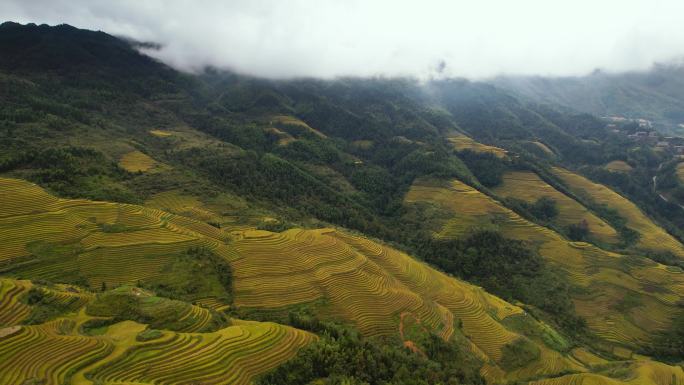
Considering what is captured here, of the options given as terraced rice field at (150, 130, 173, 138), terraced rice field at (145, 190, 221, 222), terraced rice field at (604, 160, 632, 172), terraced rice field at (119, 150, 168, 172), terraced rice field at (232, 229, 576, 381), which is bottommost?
terraced rice field at (232, 229, 576, 381)

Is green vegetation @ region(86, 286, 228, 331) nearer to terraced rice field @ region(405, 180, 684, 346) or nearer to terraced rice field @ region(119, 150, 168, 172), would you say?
terraced rice field @ region(119, 150, 168, 172)

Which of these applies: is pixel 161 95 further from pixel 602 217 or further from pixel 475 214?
pixel 602 217

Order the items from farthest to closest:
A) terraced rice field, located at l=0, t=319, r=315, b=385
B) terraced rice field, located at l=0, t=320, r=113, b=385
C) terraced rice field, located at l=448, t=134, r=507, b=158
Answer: terraced rice field, located at l=448, t=134, r=507, b=158, terraced rice field, located at l=0, t=319, r=315, b=385, terraced rice field, located at l=0, t=320, r=113, b=385

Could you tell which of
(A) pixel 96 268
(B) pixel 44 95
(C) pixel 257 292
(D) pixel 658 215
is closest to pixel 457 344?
(C) pixel 257 292

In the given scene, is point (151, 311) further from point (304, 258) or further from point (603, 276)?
point (603, 276)

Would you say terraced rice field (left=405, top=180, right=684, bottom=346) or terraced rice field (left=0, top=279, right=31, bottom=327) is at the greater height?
terraced rice field (left=0, top=279, right=31, bottom=327)

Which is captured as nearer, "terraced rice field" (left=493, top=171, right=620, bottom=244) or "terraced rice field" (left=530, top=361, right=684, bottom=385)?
"terraced rice field" (left=530, top=361, right=684, bottom=385)

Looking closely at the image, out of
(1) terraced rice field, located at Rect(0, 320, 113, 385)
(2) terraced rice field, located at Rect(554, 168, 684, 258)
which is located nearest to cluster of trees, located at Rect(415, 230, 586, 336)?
(2) terraced rice field, located at Rect(554, 168, 684, 258)
